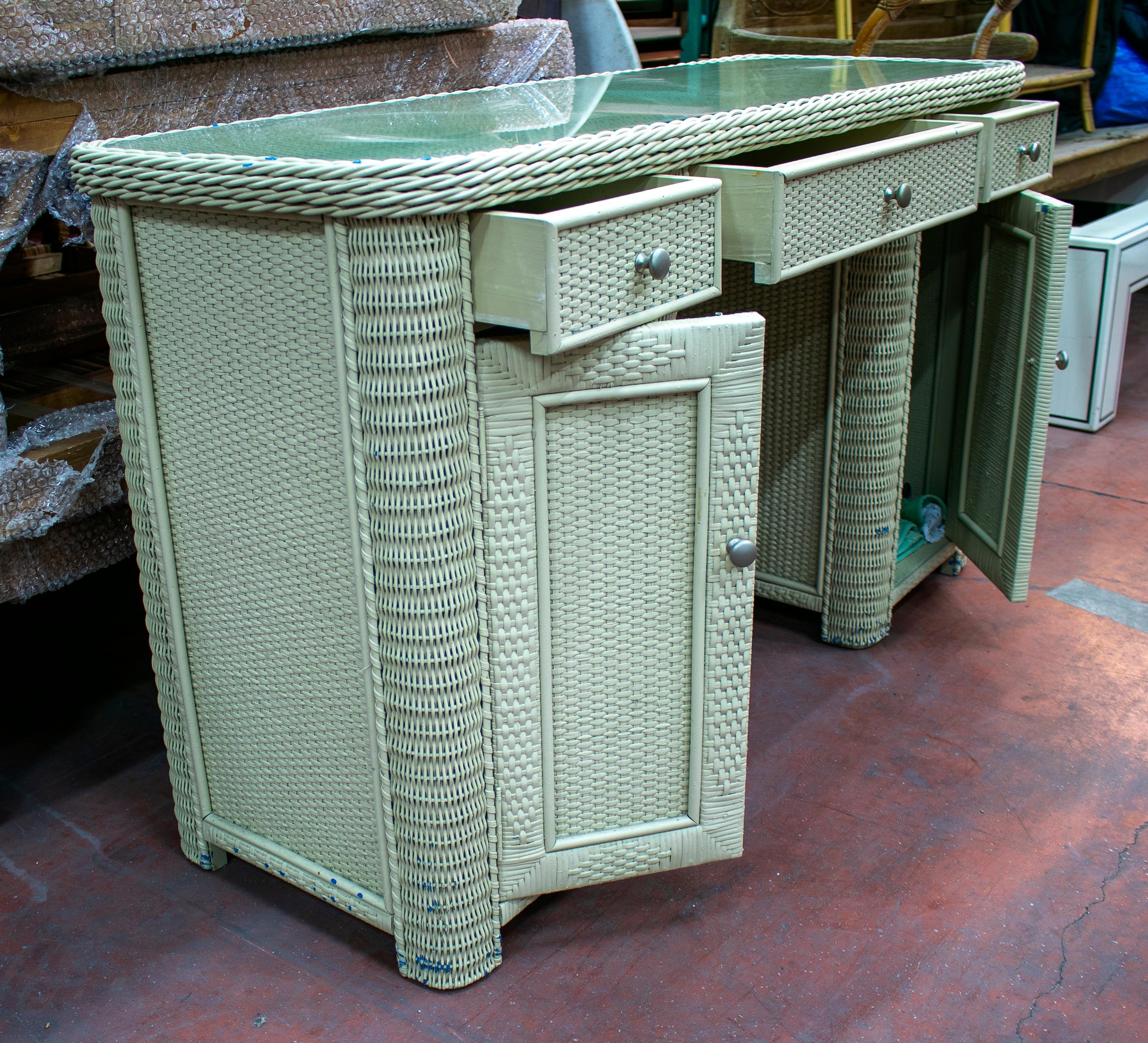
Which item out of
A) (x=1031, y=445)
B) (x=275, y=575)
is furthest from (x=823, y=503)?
(x=275, y=575)

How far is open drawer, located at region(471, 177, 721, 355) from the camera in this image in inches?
41.8

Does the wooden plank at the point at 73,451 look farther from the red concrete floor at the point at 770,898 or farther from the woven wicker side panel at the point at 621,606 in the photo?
→ the woven wicker side panel at the point at 621,606

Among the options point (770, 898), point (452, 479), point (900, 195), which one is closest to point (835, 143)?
point (900, 195)

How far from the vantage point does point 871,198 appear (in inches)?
58.6

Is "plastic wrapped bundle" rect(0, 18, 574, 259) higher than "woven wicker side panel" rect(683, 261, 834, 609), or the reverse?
"plastic wrapped bundle" rect(0, 18, 574, 259)

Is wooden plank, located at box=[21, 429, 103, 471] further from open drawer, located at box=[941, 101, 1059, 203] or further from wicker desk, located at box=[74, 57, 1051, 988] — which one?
open drawer, located at box=[941, 101, 1059, 203]

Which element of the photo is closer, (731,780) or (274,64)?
(731,780)

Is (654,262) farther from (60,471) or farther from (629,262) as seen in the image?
(60,471)

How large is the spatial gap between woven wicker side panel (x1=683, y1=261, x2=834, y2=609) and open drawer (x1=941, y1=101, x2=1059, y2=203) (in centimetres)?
28

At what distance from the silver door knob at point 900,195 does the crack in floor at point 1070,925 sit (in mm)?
904

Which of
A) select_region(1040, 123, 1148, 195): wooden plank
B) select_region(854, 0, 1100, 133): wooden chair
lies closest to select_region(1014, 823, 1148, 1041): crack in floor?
select_region(854, 0, 1100, 133): wooden chair

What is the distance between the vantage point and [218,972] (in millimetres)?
1360

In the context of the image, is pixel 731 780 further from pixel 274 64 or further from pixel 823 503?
pixel 274 64

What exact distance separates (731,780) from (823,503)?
77 centimetres
